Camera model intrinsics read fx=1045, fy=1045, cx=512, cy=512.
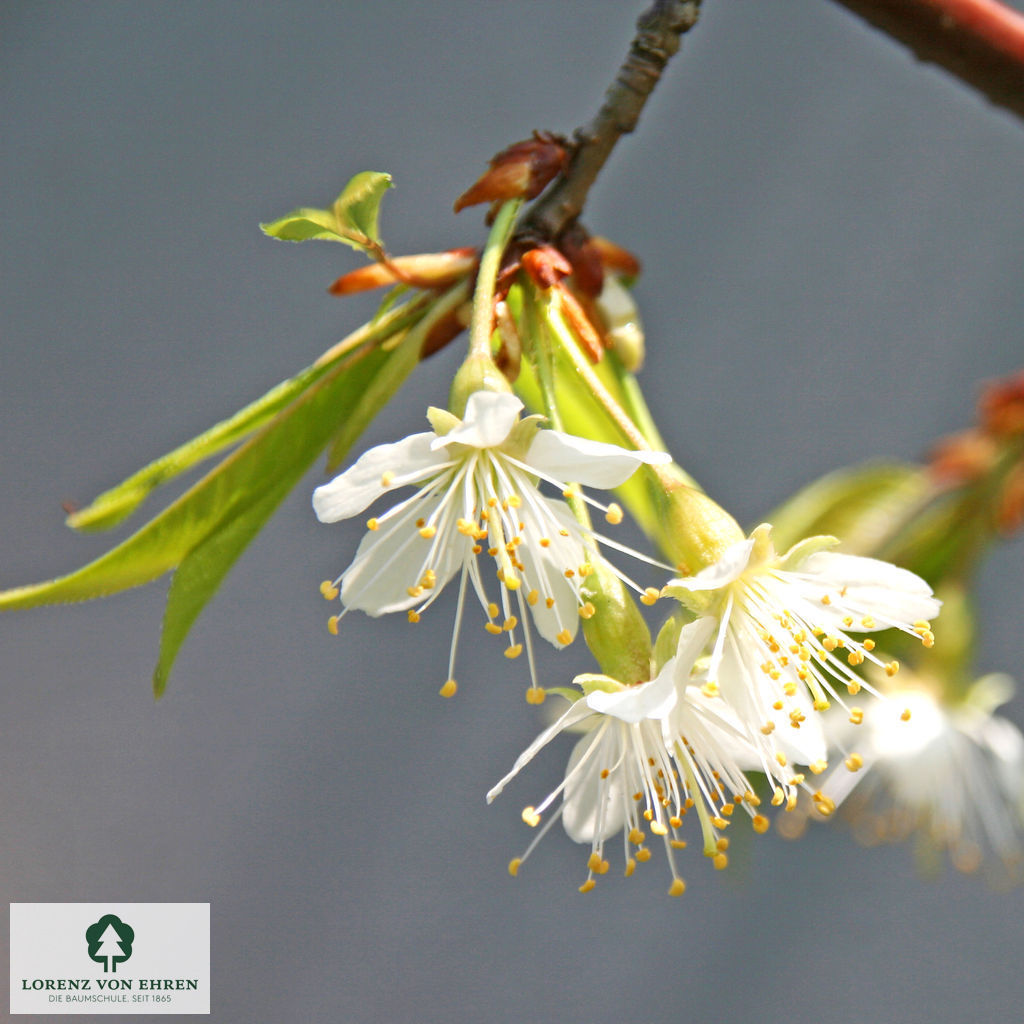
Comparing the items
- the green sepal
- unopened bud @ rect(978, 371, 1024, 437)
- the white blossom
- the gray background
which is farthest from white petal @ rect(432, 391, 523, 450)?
the gray background

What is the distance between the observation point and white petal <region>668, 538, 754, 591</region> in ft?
1.34

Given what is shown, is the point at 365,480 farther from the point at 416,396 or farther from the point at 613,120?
the point at 416,396

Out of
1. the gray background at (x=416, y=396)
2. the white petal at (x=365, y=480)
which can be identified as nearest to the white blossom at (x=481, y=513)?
the white petal at (x=365, y=480)

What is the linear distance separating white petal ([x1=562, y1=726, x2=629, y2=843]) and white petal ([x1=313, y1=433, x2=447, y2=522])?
0.54 ft

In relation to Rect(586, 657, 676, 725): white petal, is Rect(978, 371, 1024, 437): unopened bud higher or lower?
higher

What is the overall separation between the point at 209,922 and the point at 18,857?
0.51 metres

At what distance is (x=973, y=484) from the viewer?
0.94 metres

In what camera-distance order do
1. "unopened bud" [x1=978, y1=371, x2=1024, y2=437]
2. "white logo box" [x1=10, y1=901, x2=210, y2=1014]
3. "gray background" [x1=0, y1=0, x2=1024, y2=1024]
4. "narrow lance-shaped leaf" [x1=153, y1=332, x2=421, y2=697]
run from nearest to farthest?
"narrow lance-shaped leaf" [x1=153, y1=332, x2=421, y2=697], "white logo box" [x1=10, y1=901, x2=210, y2=1014], "unopened bud" [x1=978, y1=371, x2=1024, y2=437], "gray background" [x1=0, y1=0, x2=1024, y2=1024]

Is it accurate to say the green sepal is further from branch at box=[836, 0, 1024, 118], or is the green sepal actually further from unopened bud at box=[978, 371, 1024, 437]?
unopened bud at box=[978, 371, 1024, 437]

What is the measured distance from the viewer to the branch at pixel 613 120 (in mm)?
542

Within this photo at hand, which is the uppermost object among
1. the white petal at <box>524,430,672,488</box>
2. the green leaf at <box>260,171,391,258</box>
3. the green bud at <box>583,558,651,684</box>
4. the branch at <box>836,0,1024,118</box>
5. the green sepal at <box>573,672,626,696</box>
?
the branch at <box>836,0,1024,118</box>

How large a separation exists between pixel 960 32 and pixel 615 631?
353mm

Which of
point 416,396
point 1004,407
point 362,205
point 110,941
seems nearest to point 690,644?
point 362,205

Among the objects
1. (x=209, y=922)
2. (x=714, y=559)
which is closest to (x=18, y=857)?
(x=209, y=922)
